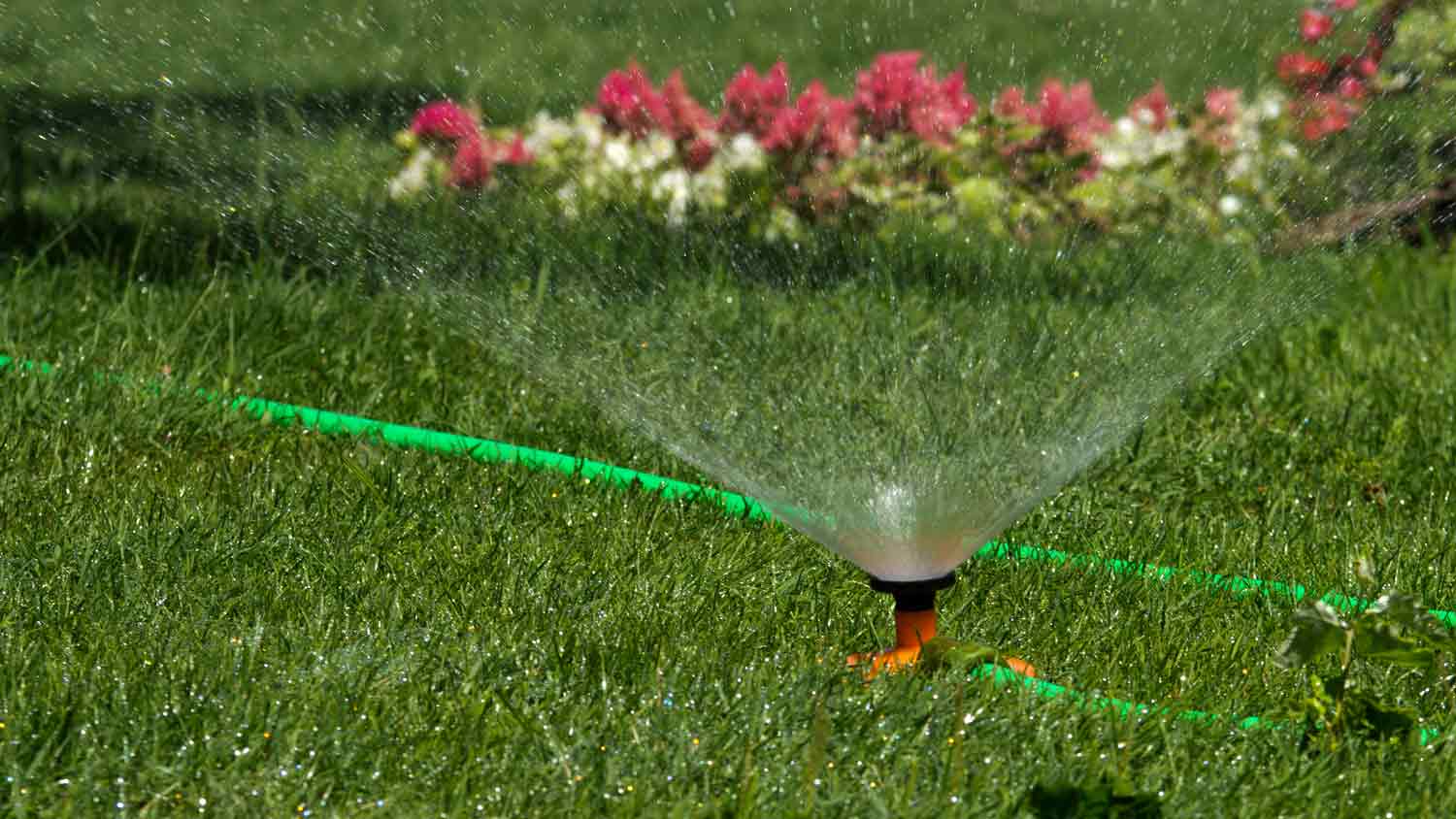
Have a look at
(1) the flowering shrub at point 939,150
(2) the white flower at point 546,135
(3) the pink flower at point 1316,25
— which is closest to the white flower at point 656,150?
(1) the flowering shrub at point 939,150

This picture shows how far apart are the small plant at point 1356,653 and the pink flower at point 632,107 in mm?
4096

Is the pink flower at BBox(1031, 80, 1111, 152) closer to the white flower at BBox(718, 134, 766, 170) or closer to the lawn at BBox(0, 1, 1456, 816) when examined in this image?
the lawn at BBox(0, 1, 1456, 816)

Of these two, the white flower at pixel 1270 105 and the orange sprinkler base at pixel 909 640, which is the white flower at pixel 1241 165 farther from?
the orange sprinkler base at pixel 909 640

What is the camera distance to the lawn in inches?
90.1

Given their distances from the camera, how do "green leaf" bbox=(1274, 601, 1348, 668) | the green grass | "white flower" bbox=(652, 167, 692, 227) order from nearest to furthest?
Result: the green grass < "green leaf" bbox=(1274, 601, 1348, 668) < "white flower" bbox=(652, 167, 692, 227)

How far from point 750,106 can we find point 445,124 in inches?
40.9

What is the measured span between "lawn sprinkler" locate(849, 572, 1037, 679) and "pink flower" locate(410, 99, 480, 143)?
3882 mm

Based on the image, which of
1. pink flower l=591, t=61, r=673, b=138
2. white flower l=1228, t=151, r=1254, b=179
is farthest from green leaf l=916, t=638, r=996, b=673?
white flower l=1228, t=151, r=1254, b=179

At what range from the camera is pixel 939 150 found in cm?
616

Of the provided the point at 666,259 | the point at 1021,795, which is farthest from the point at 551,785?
the point at 666,259

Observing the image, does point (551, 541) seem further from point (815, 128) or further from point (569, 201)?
point (815, 128)

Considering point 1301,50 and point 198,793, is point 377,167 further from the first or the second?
point 198,793

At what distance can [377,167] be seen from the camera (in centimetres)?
616

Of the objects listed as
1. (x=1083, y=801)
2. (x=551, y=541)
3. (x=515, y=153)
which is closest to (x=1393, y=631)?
(x=1083, y=801)
